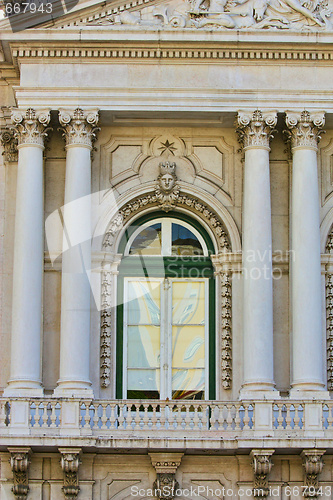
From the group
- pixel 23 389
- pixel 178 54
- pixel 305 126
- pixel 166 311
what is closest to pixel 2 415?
pixel 23 389

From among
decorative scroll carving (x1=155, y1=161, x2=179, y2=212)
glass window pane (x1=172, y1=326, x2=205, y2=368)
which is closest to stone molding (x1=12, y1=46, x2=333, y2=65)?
decorative scroll carving (x1=155, y1=161, x2=179, y2=212)

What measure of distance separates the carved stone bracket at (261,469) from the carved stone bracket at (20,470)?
4118 mm

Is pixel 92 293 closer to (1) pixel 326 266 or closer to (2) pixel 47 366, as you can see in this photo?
(2) pixel 47 366

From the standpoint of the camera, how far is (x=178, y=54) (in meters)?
24.8

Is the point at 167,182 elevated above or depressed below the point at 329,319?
above

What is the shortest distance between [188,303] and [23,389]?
13.1 ft

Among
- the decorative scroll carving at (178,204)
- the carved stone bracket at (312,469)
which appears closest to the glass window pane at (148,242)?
the decorative scroll carving at (178,204)

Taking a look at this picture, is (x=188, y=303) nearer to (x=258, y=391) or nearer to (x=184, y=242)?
(x=184, y=242)

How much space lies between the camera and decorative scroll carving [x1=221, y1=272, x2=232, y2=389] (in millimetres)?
24359

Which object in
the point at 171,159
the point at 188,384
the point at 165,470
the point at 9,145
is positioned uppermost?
the point at 9,145

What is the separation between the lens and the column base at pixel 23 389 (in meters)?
23.2

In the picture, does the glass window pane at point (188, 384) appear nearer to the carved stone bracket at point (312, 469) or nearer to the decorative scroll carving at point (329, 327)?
the decorative scroll carving at point (329, 327)

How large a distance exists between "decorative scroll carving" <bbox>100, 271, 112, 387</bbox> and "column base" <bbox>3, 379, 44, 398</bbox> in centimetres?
145

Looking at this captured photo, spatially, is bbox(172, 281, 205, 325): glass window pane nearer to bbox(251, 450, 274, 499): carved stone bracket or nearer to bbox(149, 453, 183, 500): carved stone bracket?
bbox(149, 453, 183, 500): carved stone bracket
